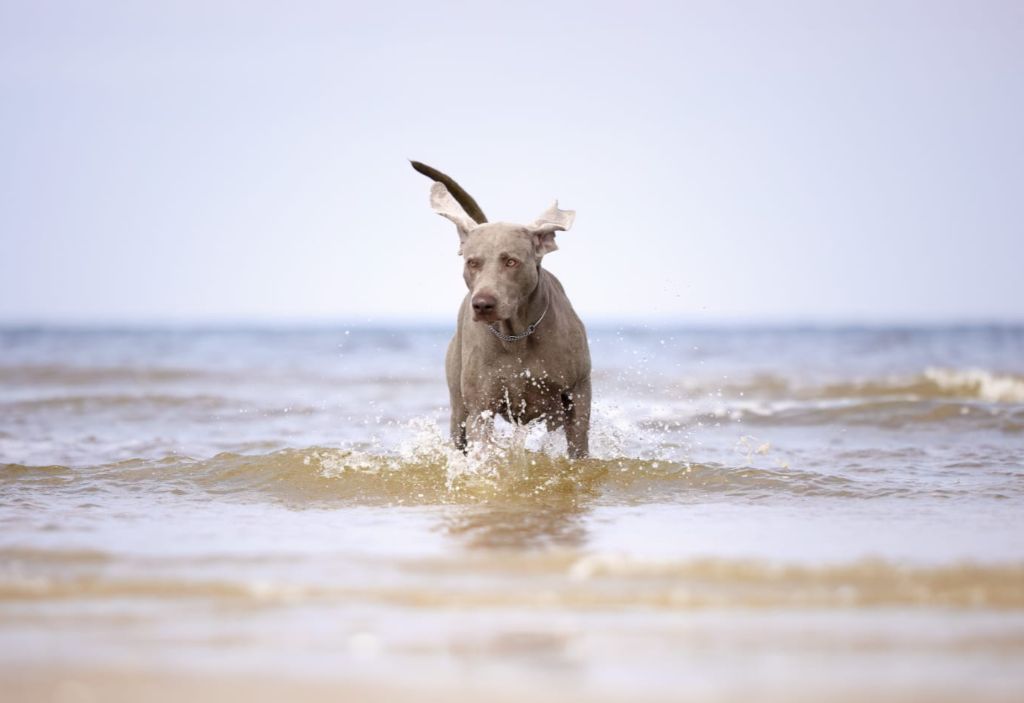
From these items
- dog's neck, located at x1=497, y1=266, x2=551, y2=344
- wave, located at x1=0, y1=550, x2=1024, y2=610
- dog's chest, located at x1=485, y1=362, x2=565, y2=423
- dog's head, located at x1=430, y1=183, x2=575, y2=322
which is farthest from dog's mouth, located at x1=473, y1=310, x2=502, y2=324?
wave, located at x1=0, y1=550, x2=1024, y2=610

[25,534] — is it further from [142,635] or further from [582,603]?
[582,603]

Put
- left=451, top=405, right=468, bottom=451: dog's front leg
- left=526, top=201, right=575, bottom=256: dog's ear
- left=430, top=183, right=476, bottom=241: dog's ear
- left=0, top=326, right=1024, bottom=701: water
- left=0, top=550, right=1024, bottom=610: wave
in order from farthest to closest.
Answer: left=451, top=405, right=468, bottom=451: dog's front leg < left=430, top=183, right=476, bottom=241: dog's ear < left=526, top=201, right=575, bottom=256: dog's ear < left=0, top=550, right=1024, bottom=610: wave < left=0, top=326, right=1024, bottom=701: water

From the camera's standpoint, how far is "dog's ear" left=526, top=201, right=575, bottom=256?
658 centimetres

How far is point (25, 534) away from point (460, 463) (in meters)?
2.53

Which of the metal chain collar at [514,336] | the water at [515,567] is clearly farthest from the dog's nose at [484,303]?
the water at [515,567]

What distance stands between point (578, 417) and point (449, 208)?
1.45m

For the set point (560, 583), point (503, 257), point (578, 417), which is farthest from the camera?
point (578, 417)

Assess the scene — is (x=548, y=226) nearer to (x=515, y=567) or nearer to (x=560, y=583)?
(x=515, y=567)

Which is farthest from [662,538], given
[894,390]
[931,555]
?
[894,390]

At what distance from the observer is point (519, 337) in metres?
6.56

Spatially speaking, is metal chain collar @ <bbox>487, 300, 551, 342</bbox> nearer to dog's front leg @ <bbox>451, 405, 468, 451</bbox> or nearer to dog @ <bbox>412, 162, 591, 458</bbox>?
dog @ <bbox>412, 162, 591, 458</bbox>

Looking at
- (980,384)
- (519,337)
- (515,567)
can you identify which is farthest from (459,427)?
(980,384)

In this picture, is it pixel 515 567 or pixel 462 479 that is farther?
pixel 462 479

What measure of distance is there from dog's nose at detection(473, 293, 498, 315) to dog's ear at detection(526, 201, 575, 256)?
2.36ft
